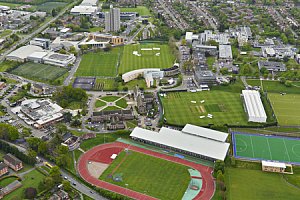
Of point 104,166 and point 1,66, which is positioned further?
point 1,66

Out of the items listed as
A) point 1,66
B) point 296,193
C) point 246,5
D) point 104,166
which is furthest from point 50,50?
point 246,5

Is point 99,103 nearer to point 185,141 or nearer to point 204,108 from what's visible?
point 204,108

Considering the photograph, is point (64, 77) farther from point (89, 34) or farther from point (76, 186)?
point (76, 186)

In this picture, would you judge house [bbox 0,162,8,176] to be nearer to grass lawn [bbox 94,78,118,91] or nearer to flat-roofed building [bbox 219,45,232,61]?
grass lawn [bbox 94,78,118,91]

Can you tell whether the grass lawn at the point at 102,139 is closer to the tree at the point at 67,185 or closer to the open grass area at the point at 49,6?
the tree at the point at 67,185

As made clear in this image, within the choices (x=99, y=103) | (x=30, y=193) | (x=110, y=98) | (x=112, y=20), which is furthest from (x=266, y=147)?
(x=112, y=20)

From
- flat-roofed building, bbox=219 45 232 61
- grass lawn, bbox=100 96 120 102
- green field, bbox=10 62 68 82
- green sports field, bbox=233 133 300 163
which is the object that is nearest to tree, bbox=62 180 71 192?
green sports field, bbox=233 133 300 163
